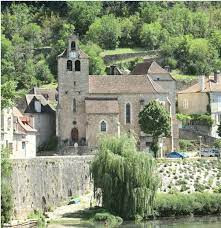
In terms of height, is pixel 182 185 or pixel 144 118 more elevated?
pixel 144 118

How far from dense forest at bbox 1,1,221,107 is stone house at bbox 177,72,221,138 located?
1711 cm

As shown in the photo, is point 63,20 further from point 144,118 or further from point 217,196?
point 217,196

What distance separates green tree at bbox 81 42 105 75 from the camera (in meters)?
116

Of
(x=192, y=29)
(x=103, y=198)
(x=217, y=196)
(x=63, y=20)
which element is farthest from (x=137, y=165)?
(x=63, y=20)

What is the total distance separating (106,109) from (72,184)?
51.3ft

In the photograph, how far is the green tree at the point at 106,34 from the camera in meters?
133

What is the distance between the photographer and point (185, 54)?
407 ft

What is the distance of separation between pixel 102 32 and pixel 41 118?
49.6 metres

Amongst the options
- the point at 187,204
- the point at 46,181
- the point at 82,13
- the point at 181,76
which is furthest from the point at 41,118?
the point at 82,13

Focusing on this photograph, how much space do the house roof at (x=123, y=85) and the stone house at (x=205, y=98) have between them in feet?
42.7

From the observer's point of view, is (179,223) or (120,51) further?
(120,51)

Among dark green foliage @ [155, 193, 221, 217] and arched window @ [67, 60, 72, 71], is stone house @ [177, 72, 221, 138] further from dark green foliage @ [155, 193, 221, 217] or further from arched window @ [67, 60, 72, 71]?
dark green foliage @ [155, 193, 221, 217]

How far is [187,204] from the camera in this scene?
219 feet

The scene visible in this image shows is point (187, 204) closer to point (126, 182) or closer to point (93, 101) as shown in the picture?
point (126, 182)
